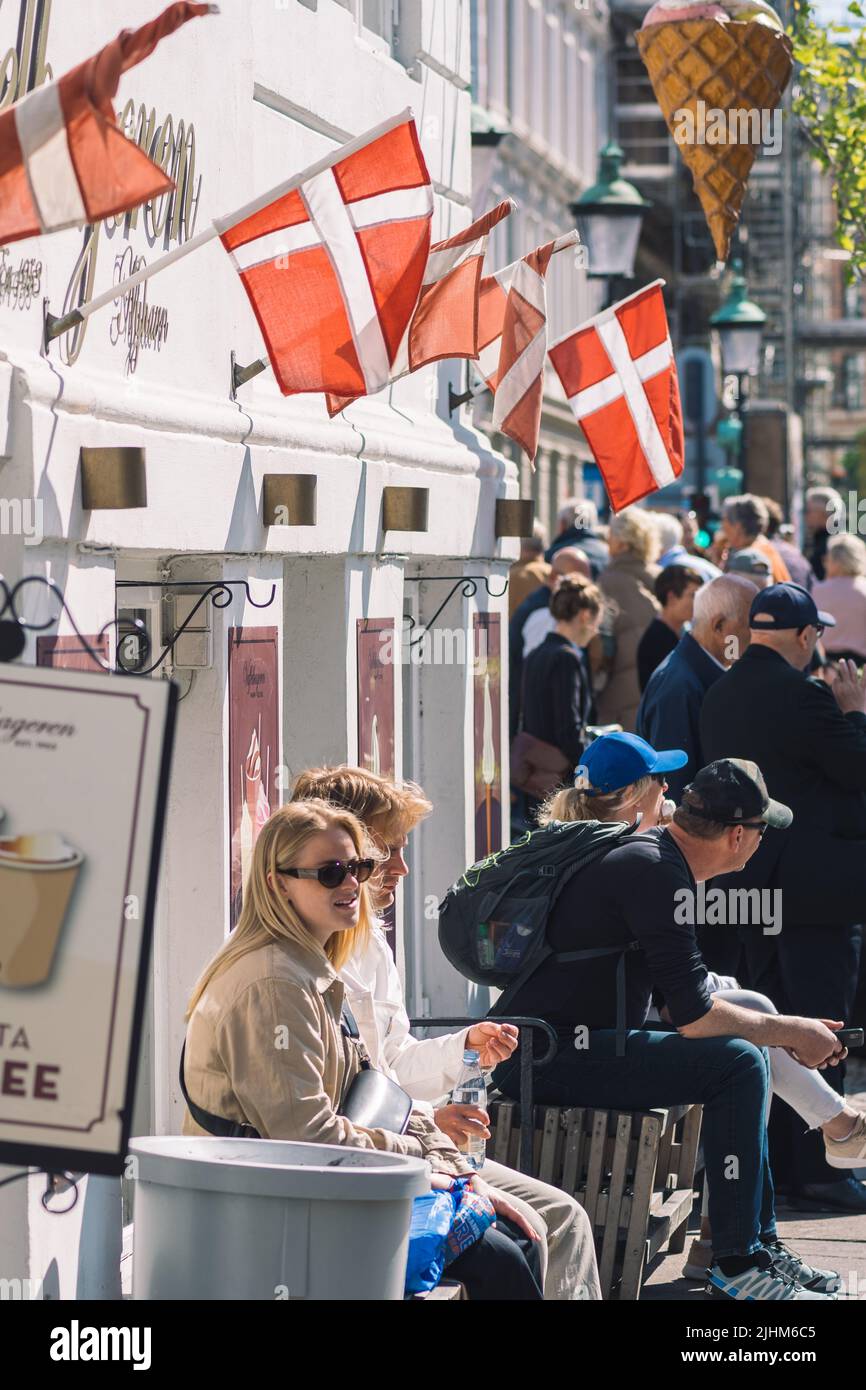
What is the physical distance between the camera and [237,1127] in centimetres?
509

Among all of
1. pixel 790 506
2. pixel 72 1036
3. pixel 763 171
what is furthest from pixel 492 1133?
pixel 763 171

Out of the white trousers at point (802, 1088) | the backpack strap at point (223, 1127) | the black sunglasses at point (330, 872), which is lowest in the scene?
the white trousers at point (802, 1088)

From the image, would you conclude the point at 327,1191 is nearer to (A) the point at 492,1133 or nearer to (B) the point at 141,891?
(B) the point at 141,891

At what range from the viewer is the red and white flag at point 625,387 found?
8797 millimetres

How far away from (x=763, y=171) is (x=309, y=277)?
147ft

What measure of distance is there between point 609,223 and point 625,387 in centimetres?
521

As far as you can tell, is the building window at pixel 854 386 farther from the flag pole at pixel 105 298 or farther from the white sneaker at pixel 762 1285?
the flag pole at pixel 105 298

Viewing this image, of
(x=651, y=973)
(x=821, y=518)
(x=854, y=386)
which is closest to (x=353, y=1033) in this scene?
(x=651, y=973)

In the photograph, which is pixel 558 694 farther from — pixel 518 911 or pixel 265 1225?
pixel 265 1225

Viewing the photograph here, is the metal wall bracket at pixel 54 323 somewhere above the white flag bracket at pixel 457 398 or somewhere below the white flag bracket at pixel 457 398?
below

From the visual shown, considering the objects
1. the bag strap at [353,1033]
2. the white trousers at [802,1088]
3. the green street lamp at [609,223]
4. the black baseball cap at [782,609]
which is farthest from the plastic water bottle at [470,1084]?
the green street lamp at [609,223]

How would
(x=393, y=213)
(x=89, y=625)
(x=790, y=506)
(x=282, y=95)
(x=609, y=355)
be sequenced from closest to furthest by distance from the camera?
(x=89, y=625)
(x=393, y=213)
(x=282, y=95)
(x=609, y=355)
(x=790, y=506)

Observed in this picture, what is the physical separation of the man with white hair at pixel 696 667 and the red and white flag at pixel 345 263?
2.86 metres

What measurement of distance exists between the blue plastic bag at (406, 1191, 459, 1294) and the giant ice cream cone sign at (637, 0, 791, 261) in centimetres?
485
